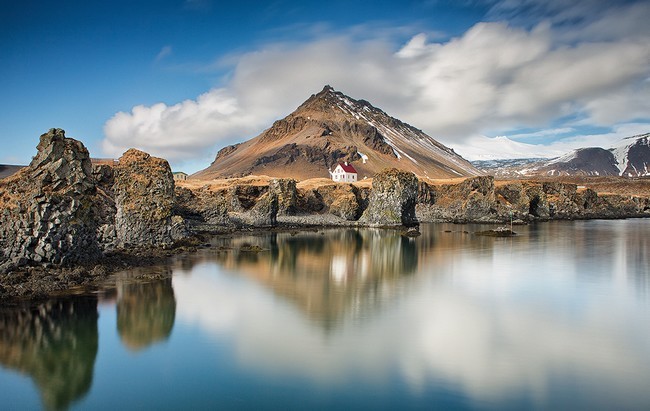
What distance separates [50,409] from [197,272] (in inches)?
593

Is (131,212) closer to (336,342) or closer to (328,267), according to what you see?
(328,267)

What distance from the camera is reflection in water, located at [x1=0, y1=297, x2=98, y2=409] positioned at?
10289 mm

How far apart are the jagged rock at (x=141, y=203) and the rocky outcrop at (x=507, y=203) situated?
44.0m

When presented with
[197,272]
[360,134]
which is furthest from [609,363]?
[360,134]

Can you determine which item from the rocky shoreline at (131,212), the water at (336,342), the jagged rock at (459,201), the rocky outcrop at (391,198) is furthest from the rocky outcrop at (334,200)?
the water at (336,342)

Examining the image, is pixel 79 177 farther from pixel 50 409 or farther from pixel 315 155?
pixel 315 155

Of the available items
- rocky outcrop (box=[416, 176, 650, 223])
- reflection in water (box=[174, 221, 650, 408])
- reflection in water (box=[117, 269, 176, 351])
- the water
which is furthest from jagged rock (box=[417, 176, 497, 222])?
reflection in water (box=[117, 269, 176, 351])

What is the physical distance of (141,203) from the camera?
97.6 ft

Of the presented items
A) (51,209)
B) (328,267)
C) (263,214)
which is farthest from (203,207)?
(51,209)

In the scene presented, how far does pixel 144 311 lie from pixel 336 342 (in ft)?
24.9

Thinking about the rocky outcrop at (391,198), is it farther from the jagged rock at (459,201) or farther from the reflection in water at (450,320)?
the reflection in water at (450,320)

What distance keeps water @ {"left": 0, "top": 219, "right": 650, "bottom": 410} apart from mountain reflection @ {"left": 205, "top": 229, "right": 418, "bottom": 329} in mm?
203

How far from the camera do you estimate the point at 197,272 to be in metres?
24.3

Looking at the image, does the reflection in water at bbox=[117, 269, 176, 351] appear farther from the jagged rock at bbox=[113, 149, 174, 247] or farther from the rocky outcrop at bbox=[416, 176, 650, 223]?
the rocky outcrop at bbox=[416, 176, 650, 223]
